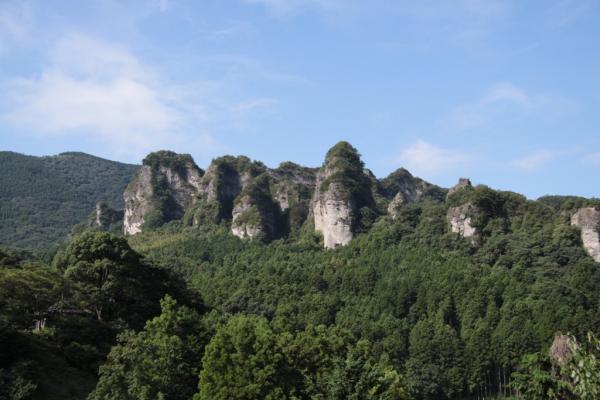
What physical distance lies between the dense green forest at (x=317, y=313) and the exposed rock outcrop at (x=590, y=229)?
1129 millimetres

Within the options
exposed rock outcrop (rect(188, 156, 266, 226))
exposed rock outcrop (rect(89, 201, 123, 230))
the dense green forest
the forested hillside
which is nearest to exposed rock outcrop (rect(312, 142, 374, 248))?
the forested hillside

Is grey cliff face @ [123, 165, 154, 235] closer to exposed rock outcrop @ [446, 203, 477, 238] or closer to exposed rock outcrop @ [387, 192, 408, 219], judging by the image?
exposed rock outcrop @ [387, 192, 408, 219]

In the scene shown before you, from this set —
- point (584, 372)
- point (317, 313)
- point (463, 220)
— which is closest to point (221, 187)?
point (463, 220)

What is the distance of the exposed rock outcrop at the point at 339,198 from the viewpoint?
10969cm

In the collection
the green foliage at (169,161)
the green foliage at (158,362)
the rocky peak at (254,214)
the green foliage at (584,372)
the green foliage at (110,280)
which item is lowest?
the green foliage at (158,362)

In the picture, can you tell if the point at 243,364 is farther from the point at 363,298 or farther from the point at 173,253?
the point at 173,253

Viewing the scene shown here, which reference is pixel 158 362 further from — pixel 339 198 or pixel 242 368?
pixel 339 198

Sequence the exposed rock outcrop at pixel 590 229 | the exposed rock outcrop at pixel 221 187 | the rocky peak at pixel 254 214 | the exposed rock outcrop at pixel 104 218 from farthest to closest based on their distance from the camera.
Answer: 1. the exposed rock outcrop at pixel 104 218
2. the exposed rock outcrop at pixel 221 187
3. the rocky peak at pixel 254 214
4. the exposed rock outcrop at pixel 590 229

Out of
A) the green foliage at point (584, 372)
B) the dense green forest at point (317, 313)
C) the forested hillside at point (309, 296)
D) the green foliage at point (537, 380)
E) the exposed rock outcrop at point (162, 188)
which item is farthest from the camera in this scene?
the exposed rock outcrop at point (162, 188)

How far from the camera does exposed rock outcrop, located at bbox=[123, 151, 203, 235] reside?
5305 inches

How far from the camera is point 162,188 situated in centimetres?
13675

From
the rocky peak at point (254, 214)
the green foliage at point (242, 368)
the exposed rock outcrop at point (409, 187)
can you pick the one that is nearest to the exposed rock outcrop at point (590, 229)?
the rocky peak at point (254, 214)

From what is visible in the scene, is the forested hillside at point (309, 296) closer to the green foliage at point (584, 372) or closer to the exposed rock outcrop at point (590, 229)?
the green foliage at point (584, 372)

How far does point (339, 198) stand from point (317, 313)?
108 feet
